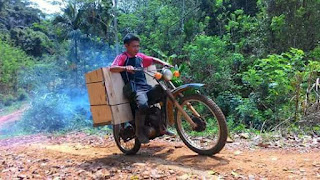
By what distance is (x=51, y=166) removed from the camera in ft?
14.1

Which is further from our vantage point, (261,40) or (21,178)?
(261,40)

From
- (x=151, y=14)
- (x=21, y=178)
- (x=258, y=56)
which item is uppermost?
(x=151, y=14)

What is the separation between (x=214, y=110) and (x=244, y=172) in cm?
84

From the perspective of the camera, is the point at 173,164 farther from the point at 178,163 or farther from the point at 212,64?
the point at 212,64

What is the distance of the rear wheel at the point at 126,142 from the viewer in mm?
4695

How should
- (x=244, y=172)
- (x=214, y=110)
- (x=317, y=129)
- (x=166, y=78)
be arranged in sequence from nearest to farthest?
1. (x=244, y=172)
2. (x=214, y=110)
3. (x=166, y=78)
4. (x=317, y=129)

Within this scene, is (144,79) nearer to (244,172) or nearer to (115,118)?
(115,118)

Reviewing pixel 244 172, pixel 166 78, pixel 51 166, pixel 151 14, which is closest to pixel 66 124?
pixel 51 166

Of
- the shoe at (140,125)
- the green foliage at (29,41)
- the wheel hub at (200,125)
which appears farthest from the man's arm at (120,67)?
the green foliage at (29,41)

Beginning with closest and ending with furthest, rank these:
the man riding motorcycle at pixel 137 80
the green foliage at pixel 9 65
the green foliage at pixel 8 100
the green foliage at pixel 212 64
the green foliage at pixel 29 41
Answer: the man riding motorcycle at pixel 137 80 < the green foliage at pixel 212 64 < the green foliage at pixel 8 100 < the green foliage at pixel 9 65 < the green foliage at pixel 29 41

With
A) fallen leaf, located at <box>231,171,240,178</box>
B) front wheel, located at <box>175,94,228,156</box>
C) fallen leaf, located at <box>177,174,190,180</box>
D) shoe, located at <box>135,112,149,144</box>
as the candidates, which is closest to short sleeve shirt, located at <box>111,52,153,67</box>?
shoe, located at <box>135,112,149,144</box>

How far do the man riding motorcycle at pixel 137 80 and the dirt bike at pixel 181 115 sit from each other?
108mm

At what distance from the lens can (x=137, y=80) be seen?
4473 mm

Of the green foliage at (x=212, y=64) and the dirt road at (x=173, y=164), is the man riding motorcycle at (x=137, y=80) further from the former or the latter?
the green foliage at (x=212, y=64)
